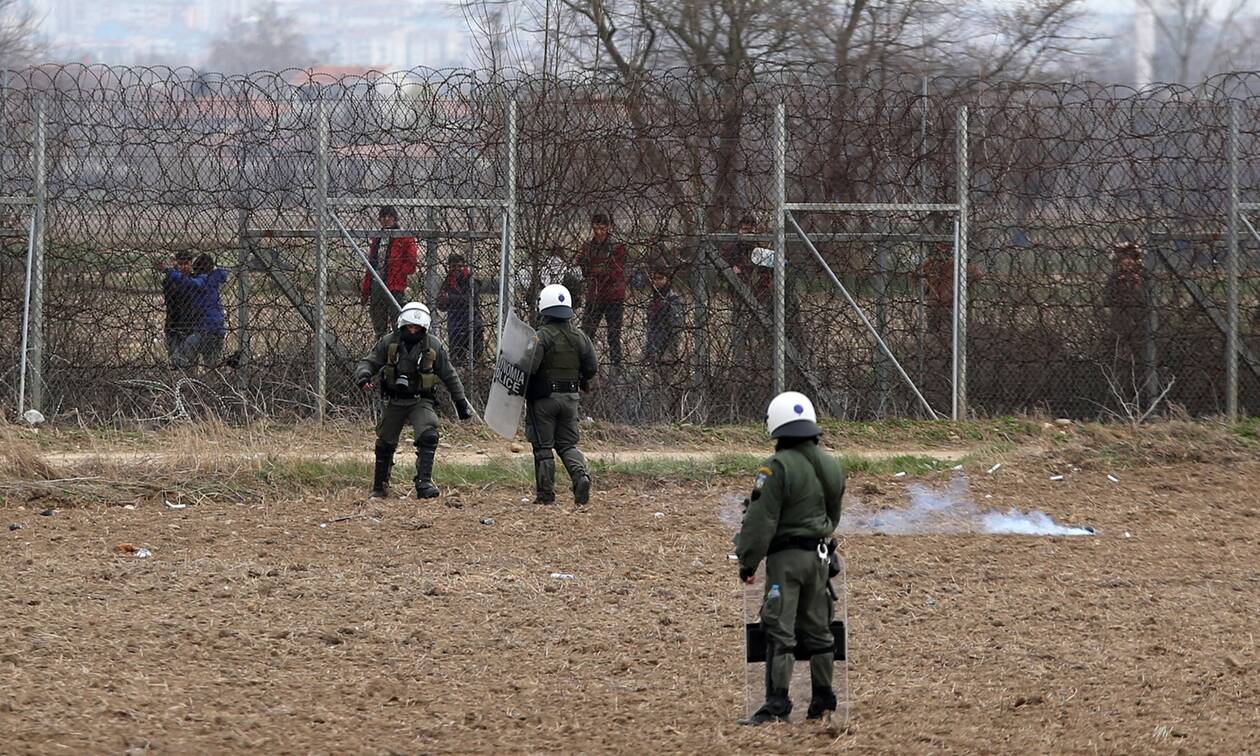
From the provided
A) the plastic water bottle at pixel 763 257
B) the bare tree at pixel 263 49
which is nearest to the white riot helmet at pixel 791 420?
the plastic water bottle at pixel 763 257

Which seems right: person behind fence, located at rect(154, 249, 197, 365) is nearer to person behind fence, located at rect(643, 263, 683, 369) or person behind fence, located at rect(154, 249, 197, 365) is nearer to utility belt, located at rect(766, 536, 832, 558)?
person behind fence, located at rect(643, 263, 683, 369)

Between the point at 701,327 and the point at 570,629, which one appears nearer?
the point at 570,629

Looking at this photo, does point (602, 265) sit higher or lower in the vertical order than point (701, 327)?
higher

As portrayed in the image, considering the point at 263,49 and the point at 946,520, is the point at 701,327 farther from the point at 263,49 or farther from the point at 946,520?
the point at 263,49

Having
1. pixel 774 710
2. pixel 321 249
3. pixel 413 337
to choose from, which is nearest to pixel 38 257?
pixel 321 249

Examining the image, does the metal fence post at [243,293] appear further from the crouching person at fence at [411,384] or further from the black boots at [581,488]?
the black boots at [581,488]

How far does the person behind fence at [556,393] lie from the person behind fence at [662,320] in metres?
2.88

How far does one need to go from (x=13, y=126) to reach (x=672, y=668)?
8.43 m

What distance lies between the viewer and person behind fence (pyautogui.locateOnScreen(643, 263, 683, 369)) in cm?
1362

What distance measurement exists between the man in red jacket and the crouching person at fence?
2361 millimetres

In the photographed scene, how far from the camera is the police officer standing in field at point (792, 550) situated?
6055 mm

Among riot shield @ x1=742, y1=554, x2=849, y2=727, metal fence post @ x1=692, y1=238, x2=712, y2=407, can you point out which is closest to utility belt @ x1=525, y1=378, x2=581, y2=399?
metal fence post @ x1=692, y1=238, x2=712, y2=407

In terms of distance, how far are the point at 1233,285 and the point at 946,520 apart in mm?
4593

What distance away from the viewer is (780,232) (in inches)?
520
